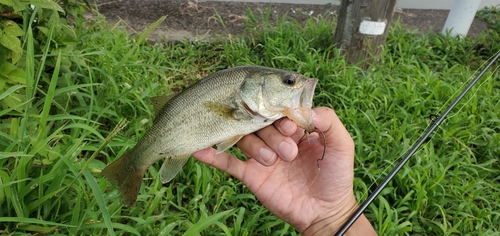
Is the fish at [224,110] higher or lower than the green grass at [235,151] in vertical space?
higher

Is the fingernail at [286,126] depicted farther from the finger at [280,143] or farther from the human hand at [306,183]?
the human hand at [306,183]

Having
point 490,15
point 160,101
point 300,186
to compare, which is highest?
point 160,101

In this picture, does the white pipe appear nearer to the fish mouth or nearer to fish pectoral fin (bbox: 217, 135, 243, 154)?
the fish mouth

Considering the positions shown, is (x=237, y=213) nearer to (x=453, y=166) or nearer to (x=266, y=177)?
(x=266, y=177)

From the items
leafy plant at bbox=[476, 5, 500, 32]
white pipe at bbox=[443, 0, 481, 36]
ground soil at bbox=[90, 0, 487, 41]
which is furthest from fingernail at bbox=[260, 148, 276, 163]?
leafy plant at bbox=[476, 5, 500, 32]

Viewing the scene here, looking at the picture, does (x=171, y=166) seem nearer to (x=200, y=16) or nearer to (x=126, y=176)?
(x=126, y=176)

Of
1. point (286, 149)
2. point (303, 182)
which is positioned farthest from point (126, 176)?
point (303, 182)

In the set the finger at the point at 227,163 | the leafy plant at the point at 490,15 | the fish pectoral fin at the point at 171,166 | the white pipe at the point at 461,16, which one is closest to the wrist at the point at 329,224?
the finger at the point at 227,163
